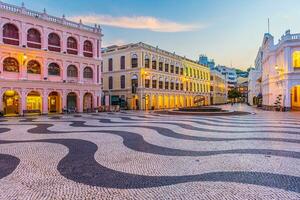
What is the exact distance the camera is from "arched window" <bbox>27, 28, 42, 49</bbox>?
101ft

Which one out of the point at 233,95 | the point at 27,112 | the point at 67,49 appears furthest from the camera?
the point at 233,95

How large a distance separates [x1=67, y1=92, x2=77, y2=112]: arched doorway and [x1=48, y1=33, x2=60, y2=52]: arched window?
674cm

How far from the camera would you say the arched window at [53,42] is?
32875 mm

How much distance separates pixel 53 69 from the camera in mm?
33188

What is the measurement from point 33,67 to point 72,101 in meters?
7.57

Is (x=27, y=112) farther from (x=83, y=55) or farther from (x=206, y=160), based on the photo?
(x=206, y=160)

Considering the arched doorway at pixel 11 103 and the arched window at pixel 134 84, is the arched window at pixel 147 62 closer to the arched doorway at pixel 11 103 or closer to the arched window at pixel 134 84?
the arched window at pixel 134 84

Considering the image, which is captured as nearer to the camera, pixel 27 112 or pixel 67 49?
pixel 27 112

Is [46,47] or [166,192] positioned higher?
[46,47]

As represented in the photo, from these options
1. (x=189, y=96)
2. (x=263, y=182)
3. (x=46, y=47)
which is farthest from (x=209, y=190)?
(x=189, y=96)

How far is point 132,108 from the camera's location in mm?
47906

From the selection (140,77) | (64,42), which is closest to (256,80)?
(140,77)

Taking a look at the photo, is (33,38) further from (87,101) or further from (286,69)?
(286,69)

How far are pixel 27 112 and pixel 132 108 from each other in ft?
70.9
